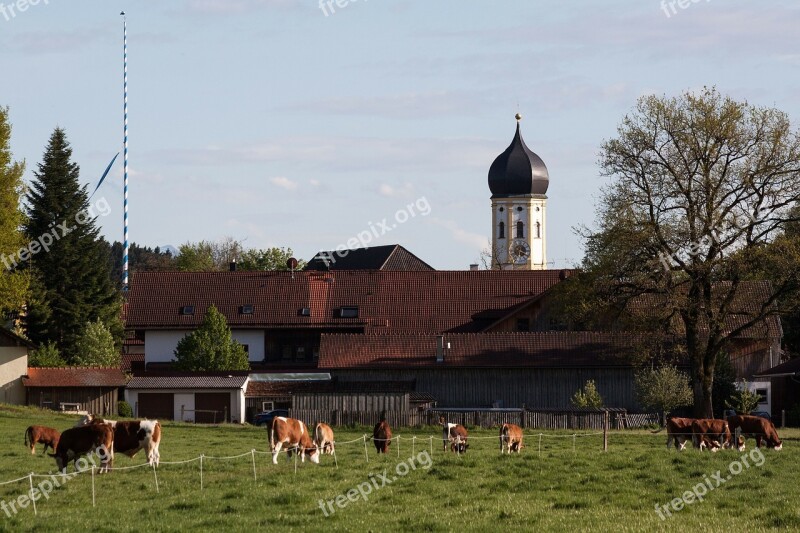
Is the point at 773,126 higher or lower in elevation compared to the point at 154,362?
higher

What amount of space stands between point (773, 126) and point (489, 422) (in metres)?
14.8

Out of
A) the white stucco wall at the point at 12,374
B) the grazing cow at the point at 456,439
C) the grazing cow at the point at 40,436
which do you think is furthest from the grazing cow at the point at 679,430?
the white stucco wall at the point at 12,374

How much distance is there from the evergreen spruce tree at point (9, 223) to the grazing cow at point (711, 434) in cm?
2778

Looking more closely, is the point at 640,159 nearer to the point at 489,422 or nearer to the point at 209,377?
the point at 489,422

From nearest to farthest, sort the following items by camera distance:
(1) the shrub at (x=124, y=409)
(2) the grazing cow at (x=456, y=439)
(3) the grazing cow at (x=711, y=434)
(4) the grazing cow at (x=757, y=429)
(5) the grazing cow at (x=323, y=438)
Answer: (5) the grazing cow at (x=323, y=438) < (2) the grazing cow at (x=456, y=439) < (3) the grazing cow at (x=711, y=434) < (4) the grazing cow at (x=757, y=429) < (1) the shrub at (x=124, y=409)

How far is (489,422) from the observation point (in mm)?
47562

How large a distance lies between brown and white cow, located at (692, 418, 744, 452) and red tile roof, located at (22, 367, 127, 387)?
120 feet

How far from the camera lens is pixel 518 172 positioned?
15575cm

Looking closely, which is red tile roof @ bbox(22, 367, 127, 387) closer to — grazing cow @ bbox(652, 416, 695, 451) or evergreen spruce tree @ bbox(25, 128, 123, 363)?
evergreen spruce tree @ bbox(25, 128, 123, 363)

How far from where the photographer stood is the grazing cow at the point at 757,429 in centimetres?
Answer: 3378

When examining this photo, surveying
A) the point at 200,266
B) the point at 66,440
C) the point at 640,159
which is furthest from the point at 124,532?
the point at 200,266

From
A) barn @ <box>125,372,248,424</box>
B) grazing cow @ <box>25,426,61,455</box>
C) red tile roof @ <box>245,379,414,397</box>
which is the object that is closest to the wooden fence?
red tile roof @ <box>245,379,414,397</box>

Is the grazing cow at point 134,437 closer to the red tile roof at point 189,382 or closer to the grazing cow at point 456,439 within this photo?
the grazing cow at point 456,439

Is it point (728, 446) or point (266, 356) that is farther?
point (266, 356)
